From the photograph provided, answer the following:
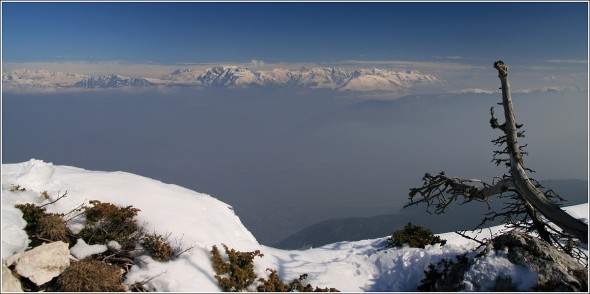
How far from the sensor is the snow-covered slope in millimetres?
9102

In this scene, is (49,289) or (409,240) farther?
(409,240)

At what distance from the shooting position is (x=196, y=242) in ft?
33.4

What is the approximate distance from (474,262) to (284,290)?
456 cm

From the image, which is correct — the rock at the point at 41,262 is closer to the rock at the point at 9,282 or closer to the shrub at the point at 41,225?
the rock at the point at 9,282

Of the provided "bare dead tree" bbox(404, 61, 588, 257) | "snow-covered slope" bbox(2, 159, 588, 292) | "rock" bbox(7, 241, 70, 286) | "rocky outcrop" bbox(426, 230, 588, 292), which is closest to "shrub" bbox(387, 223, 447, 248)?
"snow-covered slope" bbox(2, 159, 588, 292)

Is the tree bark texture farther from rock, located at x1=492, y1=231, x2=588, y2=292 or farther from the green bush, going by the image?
the green bush

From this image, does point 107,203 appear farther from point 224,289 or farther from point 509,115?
point 509,115

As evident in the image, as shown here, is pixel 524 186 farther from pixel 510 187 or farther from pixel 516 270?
pixel 516 270

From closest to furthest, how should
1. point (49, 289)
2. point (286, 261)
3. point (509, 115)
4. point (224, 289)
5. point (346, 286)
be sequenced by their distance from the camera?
point (49, 289)
point (509, 115)
point (224, 289)
point (346, 286)
point (286, 261)

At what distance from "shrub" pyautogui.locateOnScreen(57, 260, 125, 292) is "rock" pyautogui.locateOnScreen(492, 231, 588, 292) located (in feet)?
28.8

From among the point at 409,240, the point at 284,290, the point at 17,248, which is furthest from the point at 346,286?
the point at 17,248

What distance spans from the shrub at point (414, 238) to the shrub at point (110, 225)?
25.0 ft

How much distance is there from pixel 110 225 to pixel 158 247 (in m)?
1.49

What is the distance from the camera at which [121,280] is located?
28.9ft
